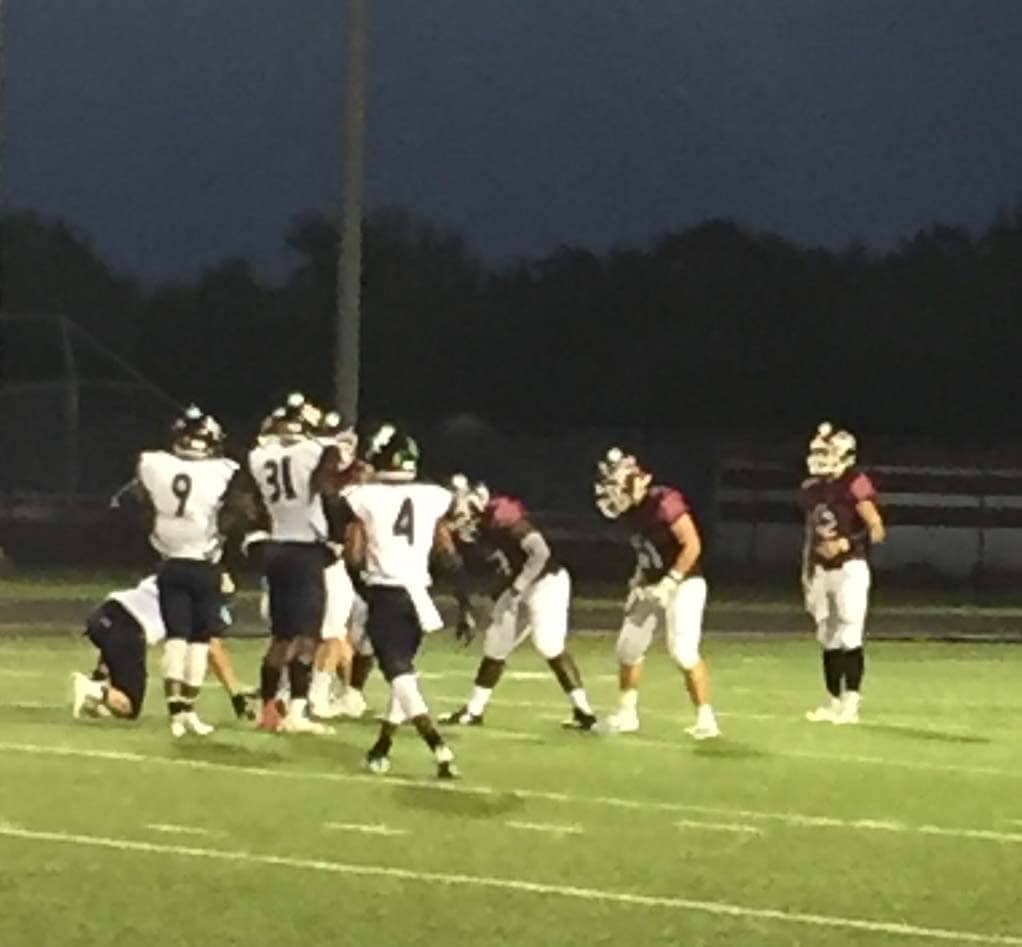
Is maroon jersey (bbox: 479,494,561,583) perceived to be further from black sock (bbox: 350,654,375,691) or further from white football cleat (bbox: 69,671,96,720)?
white football cleat (bbox: 69,671,96,720)

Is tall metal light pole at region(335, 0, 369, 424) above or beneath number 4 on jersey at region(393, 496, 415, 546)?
above

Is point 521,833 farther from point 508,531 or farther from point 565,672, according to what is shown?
point 508,531

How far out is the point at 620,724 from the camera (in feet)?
58.4

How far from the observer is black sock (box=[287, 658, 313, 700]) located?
17.0 metres

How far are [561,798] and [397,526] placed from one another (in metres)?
1.66

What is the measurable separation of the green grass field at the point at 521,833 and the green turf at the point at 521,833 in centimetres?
2

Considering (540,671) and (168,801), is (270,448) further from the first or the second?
(540,671)

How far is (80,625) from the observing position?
2828 centimetres

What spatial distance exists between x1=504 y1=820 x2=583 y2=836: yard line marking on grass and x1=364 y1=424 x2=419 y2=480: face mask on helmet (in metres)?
2.34

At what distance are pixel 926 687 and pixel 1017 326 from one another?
44.9 meters

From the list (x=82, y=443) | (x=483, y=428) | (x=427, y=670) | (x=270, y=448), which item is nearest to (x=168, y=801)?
(x=270, y=448)

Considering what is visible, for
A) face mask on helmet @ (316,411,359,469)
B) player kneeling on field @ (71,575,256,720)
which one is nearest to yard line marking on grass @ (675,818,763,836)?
face mask on helmet @ (316,411,359,469)

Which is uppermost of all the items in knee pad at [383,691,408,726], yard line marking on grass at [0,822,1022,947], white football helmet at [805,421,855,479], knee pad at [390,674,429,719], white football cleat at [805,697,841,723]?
white football helmet at [805,421,855,479]

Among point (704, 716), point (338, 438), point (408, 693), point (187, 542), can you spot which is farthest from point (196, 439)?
point (704, 716)
